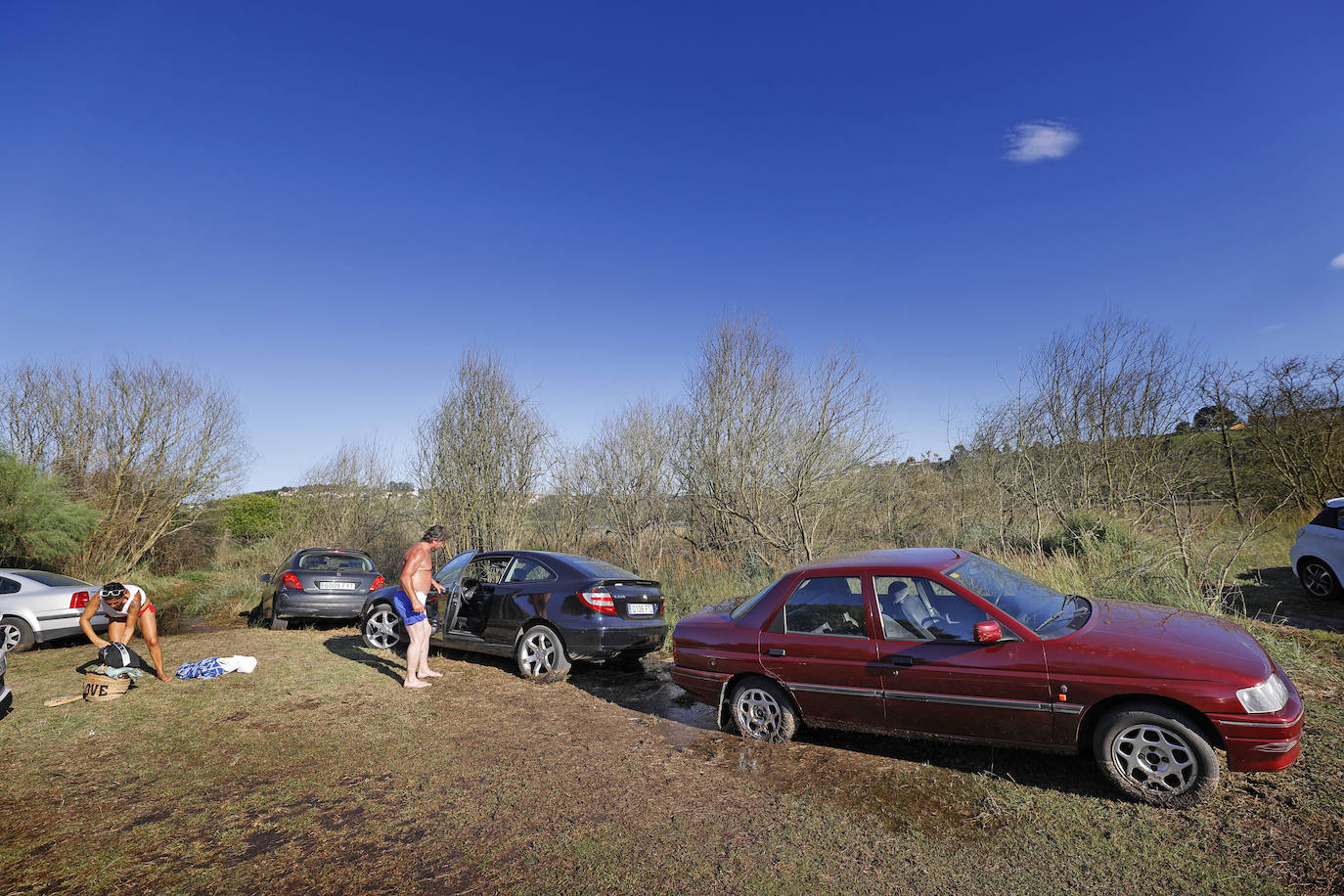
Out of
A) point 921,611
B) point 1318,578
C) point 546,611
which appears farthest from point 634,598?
point 1318,578

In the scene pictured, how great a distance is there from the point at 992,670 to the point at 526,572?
17.5ft

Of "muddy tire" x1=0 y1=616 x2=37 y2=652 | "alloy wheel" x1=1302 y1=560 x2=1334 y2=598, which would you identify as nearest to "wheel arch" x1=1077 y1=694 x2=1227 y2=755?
"alloy wheel" x1=1302 y1=560 x2=1334 y2=598

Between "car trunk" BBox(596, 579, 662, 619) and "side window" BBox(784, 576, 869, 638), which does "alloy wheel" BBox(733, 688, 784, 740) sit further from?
"car trunk" BBox(596, 579, 662, 619)

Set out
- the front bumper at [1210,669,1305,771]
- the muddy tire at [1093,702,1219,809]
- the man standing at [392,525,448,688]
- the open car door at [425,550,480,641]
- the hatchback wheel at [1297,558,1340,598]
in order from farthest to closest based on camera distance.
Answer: the hatchback wheel at [1297,558,1340,598]
the open car door at [425,550,480,641]
the man standing at [392,525,448,688]
the muddy tire at [1093,702,1219,809]
the front bumper at [1210,669,1305,771]

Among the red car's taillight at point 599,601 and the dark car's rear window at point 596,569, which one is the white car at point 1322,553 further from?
the red car's taillight at point 599,601

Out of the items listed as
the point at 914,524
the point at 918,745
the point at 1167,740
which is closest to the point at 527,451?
the point at 914,524

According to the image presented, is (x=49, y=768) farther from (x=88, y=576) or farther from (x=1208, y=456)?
(x=1208, y=456)

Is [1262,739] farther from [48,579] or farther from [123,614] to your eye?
[48,579]

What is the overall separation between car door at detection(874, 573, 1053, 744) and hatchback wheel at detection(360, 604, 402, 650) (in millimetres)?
7192

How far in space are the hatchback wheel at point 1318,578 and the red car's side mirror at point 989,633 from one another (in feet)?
27.0

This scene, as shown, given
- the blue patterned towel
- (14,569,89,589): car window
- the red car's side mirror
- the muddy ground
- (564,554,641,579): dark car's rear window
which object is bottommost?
the muddy ground

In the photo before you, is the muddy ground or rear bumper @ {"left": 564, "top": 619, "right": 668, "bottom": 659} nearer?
the muddy ground

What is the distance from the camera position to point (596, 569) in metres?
7.79

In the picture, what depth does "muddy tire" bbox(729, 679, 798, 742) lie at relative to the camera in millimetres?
4971
